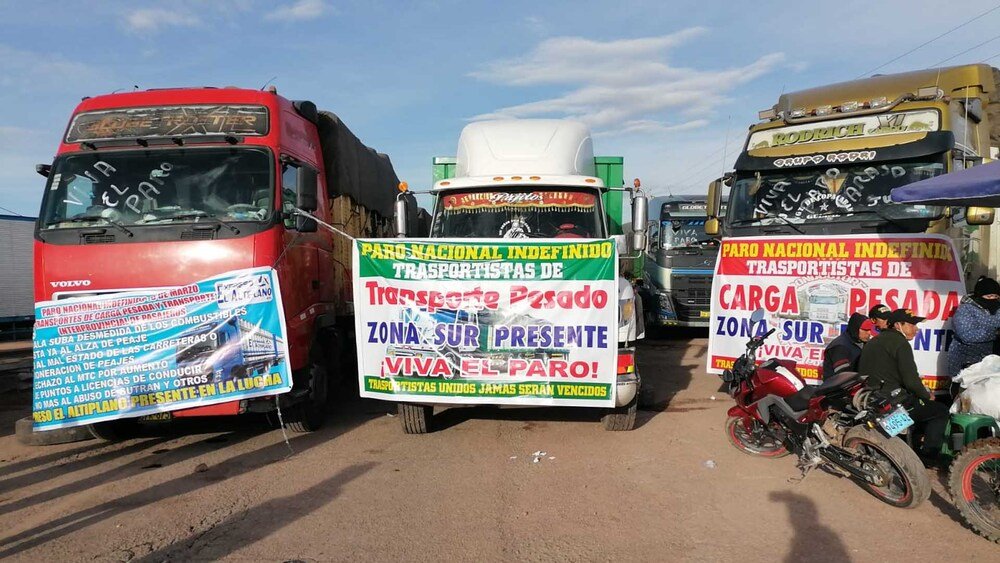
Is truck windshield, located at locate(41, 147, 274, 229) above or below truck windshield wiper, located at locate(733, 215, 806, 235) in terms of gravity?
above

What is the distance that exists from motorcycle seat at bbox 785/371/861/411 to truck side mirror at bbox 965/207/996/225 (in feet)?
6.71

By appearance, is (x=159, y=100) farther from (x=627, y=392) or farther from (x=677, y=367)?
(x=677, y=367)

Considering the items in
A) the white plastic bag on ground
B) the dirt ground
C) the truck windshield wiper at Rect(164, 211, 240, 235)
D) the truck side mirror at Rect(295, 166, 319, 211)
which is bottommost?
the dirt ground

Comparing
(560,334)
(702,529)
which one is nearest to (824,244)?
(560,334)

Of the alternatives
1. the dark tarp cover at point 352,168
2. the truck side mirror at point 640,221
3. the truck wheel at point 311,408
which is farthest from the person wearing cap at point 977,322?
the dark tarp cover at point 352,168

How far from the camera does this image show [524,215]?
6.95 meters

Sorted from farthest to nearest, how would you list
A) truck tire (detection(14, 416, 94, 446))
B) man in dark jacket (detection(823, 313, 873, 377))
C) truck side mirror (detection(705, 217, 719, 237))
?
1. truck side mirror (detection(705, 217, 719, 237))
2. truck tire (detection(14, 416, 94, 446))
3. man in dark jacket (detection(823, 313, 873, 377))

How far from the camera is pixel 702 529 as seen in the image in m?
4.26

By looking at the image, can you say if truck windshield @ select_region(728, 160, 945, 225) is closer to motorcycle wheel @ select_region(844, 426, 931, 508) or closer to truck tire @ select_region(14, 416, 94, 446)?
motorcycle wheel @ select_region(844, 426, 931, 508)

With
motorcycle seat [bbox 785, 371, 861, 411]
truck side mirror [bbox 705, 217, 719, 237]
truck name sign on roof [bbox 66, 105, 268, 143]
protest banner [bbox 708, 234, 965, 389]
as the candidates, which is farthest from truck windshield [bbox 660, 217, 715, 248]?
truck name sign on roof [bbox 66, 105, 268, 143]

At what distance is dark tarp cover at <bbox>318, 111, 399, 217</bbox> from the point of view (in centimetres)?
780

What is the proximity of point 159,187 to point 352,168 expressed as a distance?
269 centimetres

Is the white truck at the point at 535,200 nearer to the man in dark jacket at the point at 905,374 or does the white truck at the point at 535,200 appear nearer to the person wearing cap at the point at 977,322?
the man in dark jacket at the point at 905,374

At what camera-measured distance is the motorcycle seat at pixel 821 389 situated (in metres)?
4.96
